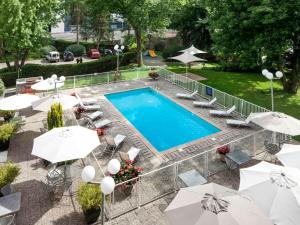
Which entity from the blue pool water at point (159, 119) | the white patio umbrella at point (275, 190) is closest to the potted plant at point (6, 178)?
the blue pool water at point (159, 119)

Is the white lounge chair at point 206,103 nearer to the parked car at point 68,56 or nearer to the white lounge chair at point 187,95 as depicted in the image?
the white lounge chair at point 187,95

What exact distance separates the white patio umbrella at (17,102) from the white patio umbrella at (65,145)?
4.87 metres

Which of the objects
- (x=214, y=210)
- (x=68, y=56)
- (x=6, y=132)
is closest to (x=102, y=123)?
(x=6, y=132)

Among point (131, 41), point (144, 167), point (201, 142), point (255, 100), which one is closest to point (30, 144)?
point (144, 167)

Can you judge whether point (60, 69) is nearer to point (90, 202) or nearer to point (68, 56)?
point (68, 56)

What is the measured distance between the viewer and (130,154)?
13.0 metres

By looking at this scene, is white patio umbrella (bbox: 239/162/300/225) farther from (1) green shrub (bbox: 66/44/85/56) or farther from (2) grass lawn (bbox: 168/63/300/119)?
(1) green shrub (bbox: 66/44/85/56)

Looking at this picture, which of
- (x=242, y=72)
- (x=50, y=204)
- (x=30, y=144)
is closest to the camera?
(x=50, y=204)

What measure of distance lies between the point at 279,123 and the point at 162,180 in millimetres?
6001

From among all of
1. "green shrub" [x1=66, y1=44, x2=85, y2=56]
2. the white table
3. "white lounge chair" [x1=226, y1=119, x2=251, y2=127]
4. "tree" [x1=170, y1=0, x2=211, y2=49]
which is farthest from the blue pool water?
"green shrub" [x1=66, y1=44, x2=85, y2=56]

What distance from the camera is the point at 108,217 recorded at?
31.5ft

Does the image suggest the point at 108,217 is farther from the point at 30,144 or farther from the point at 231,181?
the point at 30,144

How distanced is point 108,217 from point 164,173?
3.42 metres

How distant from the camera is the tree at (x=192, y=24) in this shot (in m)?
37.9
